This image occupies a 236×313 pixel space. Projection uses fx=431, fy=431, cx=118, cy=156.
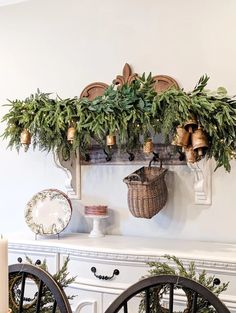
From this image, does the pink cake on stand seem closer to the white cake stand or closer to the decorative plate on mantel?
the white cake stand

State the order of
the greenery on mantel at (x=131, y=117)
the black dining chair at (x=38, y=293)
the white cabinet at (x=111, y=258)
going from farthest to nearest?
the greenery on mantel at (x=131, y=117) → the white cabinet at (x=111, y=258) → the black dining chair at (x=38, y=293)

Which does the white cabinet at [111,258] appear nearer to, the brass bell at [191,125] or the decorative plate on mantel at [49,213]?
the decorative plate on mantel at [49,213]

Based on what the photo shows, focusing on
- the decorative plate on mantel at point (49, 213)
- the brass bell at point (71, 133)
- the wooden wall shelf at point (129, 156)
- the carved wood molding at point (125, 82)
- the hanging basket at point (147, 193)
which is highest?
the carved wood molding at point (125, 82)

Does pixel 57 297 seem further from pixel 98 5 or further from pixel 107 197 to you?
pixel 98 5

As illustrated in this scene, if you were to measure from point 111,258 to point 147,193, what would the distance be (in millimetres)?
435

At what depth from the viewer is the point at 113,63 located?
296 centimetres

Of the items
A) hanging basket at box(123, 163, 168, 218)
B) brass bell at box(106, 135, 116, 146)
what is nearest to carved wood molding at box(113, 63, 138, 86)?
brass bell at box(106, 135, 116, 146)

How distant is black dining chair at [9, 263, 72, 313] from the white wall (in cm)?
127

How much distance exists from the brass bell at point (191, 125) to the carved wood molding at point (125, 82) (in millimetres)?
419

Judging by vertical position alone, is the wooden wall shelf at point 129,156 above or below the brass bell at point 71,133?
below

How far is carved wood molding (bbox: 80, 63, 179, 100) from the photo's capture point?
275cm

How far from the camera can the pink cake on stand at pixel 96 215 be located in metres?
2.81

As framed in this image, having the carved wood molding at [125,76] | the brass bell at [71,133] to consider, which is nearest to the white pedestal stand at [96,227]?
the brass bell at [71,133]

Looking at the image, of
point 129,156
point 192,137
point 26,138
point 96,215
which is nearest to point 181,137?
point 192,137
